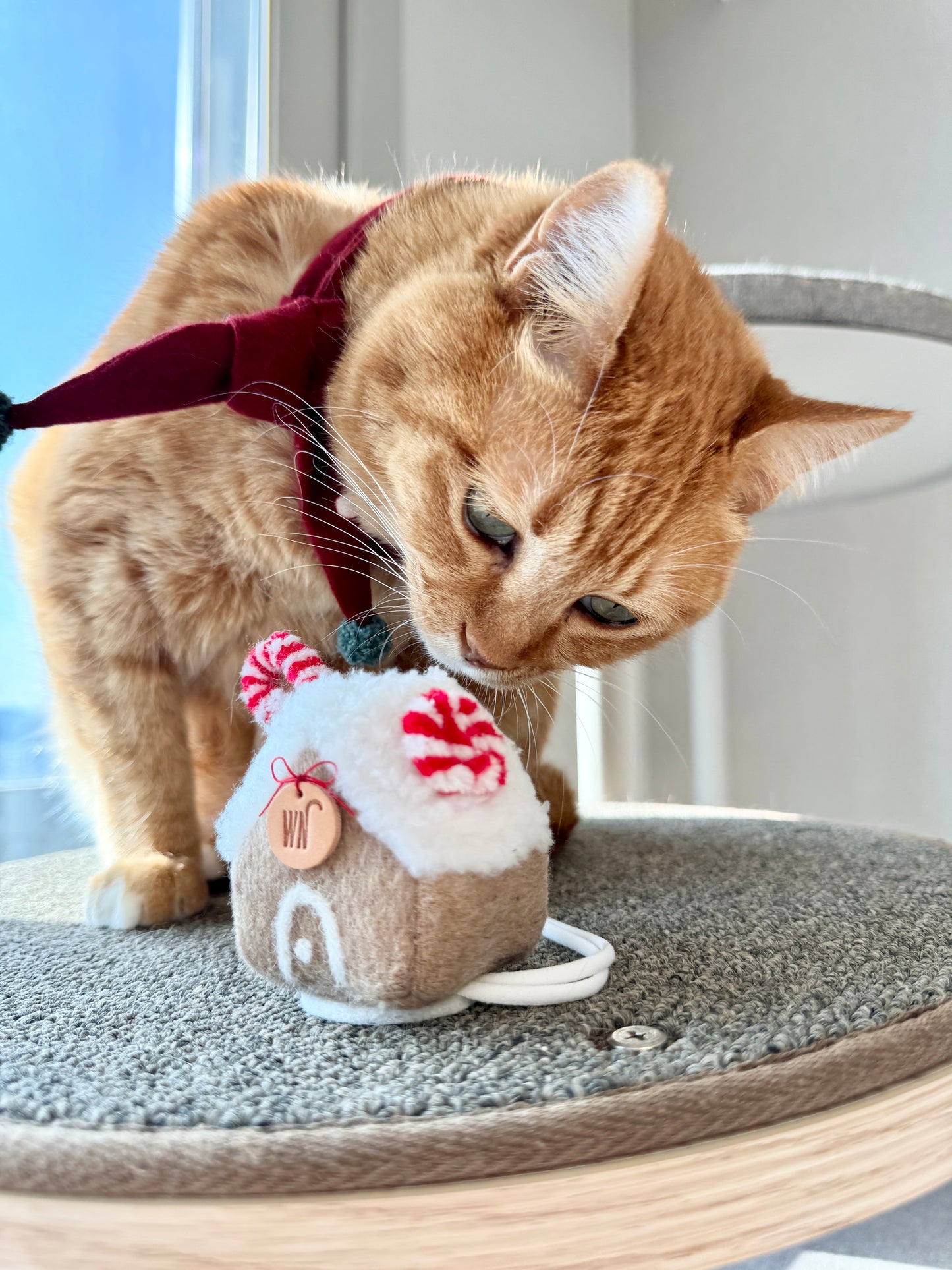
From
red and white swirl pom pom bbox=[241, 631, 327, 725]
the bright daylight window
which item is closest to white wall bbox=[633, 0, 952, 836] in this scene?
the bright daylight window

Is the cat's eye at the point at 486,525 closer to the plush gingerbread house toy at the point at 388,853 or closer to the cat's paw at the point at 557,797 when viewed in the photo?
the plush gingerbread house toy at the point at 388,853

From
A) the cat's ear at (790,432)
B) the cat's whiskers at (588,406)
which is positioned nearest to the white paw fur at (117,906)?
the cat's whiskers at (588,406)

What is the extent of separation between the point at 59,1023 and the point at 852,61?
2.37 m

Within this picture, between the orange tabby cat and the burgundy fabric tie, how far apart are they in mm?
25

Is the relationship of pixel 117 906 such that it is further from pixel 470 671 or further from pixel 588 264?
pixel 588 264

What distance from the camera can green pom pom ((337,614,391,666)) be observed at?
0.90 m

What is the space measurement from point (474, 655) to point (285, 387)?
30 centimetres

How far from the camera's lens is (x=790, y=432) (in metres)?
0.88

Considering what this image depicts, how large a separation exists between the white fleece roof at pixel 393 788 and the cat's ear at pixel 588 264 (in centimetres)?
35

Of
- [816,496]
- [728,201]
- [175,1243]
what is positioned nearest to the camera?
[175,1243]

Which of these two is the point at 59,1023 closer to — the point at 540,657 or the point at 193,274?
the point at 540,657

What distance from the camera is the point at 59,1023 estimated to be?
0.63m

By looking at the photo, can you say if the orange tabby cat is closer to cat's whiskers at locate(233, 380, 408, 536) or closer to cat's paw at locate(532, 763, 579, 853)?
cat's whiskers at locate(233, 380, 408, 536)

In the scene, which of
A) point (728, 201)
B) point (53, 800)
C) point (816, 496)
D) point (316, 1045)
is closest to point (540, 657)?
point (316, 1045)
